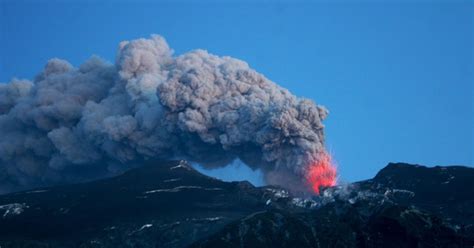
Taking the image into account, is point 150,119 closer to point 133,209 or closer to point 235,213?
point 133,209

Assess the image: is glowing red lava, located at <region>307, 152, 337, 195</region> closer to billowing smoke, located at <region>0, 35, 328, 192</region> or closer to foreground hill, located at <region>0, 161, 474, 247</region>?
billowing smoke, located at <region>0, 35, 328, 192</region>

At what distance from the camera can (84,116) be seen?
211 feet

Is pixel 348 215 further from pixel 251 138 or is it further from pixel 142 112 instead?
pixel 142 112

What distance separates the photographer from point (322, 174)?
50.2 metres

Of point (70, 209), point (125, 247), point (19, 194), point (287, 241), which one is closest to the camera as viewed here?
point (287, 241)

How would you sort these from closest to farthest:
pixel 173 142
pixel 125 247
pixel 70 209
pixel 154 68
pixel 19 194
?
pixel 125 247 < pixel 70 209 < pixel 19 194 < pixel 173 142 < pixel 154 68

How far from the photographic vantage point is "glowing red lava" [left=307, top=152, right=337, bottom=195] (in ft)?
163

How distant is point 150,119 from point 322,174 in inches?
773

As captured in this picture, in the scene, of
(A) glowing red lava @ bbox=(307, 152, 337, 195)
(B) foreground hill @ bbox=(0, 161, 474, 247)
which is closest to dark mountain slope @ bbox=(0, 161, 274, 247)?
(B) foreground hill @ bbox=(0, 161, 474, 247)

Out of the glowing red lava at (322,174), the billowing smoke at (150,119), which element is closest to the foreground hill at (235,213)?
the glowing red lava at (322,174)

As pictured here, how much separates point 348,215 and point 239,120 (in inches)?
918

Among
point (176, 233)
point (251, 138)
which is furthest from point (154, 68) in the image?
point (176, 233)

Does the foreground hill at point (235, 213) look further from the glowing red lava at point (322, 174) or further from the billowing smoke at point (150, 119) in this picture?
the billowing smoke at point (150, 119)

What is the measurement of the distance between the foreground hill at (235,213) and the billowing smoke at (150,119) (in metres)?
6.07
